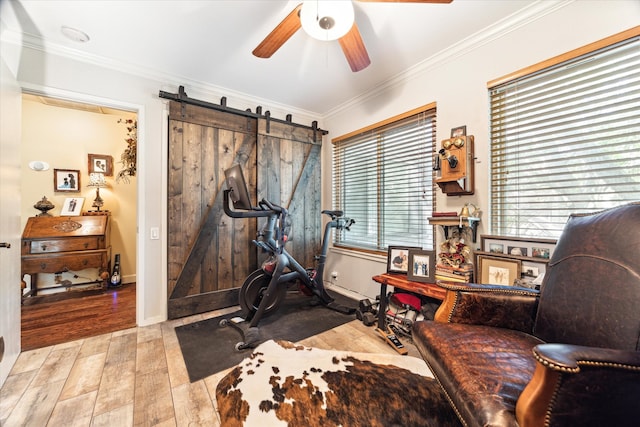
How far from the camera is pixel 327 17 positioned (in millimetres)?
1431

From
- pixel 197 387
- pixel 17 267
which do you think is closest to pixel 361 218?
pixel 197 387

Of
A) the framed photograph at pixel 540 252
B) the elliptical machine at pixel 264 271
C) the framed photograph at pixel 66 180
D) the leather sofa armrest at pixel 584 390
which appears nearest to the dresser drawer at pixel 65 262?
the framed photograph at pixel 66 180

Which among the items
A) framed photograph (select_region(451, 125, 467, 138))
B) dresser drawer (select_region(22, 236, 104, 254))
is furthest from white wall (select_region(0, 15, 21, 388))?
framed photograph (select_region(451, 125, 467, 138))

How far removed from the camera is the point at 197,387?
1.57 metres

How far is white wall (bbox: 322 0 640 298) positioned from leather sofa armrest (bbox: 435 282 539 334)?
0.81m

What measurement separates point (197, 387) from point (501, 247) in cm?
245

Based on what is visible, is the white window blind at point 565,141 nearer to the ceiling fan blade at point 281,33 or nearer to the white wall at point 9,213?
the ceiling fan blade at point 281,33

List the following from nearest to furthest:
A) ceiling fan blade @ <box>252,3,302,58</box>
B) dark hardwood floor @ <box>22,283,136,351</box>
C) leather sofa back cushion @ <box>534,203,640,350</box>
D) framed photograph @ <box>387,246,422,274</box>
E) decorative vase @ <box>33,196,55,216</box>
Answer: leather sofa back cushion @ <box>534,203,640,350</box>
ceiling fan blade @ <box>252,3,302,58</box>
dark hardwood floor @ <box>22,283,136,351</box>
framed photograph @ <box>387,246,422,274</box>
decorative vase @ <box>33,196,55,216</box>

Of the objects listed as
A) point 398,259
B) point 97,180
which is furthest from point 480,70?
point 97,180

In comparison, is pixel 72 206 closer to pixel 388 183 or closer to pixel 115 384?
pixel 115 384

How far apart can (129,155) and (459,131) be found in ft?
14.7

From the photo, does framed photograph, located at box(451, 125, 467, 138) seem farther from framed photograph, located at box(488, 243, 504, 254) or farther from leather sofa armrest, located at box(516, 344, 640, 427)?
leather sofa armrest, located at box(516, 344, 640, 427)

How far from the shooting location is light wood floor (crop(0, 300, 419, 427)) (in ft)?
4.39

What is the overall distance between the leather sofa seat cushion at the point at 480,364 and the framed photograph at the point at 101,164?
193 inches
